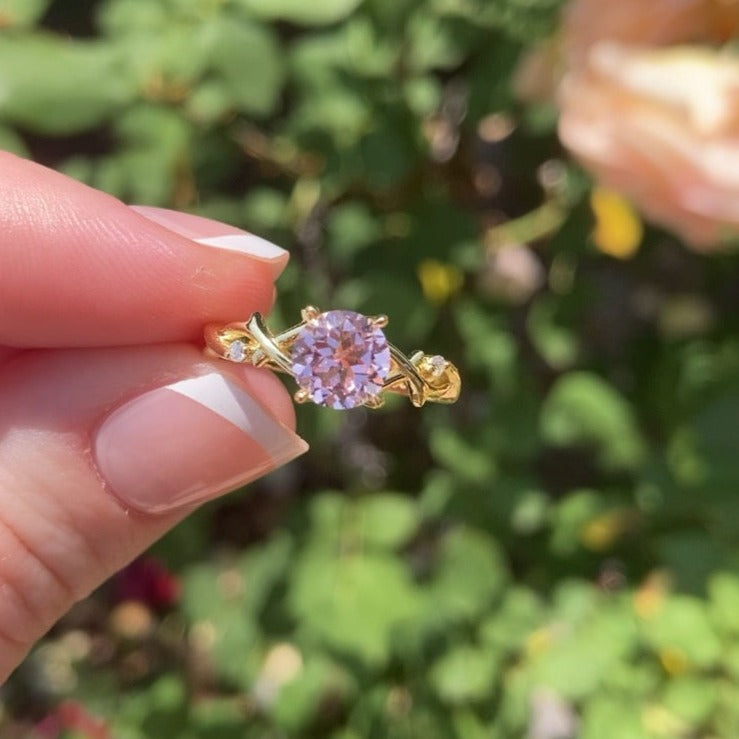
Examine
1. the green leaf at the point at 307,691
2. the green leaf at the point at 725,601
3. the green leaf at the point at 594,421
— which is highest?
the green leaf at the point at 594,421

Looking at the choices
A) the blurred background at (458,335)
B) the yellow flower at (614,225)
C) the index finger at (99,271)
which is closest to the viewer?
the index finger at (99,271)

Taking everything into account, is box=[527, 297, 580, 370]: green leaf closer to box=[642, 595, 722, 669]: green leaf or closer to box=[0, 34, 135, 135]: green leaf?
box=[642, 595, 722, 669]: green leaf

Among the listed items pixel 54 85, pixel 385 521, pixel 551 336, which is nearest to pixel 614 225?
pixel 551 336

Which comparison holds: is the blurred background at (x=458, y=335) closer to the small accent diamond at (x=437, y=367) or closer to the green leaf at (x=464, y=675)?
the green leaf at (x=464, y=675)

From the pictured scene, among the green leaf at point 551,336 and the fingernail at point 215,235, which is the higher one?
the fingernail at point 215,235

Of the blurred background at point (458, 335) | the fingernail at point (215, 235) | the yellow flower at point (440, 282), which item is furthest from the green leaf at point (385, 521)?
the fingernail at point (215, 235)

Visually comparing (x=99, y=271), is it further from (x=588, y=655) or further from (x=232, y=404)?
(x=588, y=655)
